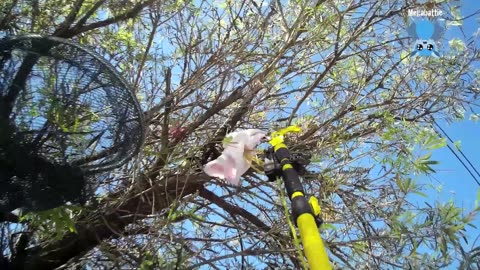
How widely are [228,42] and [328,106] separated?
75 centimetres

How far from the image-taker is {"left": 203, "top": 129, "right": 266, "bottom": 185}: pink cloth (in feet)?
9.05

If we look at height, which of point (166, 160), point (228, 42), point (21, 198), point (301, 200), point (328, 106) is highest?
point (228, 42)

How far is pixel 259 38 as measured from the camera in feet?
11.3

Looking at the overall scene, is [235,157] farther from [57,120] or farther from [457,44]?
[457,44]

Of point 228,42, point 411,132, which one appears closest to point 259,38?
point 228,42

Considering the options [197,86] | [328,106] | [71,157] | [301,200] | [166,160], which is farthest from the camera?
[328,106]

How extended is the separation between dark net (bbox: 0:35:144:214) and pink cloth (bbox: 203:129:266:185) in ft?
1.42

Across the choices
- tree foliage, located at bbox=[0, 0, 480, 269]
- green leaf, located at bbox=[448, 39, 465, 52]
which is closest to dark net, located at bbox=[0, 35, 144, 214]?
tree foliage, located at bbox=[0, 0, 480, 269]

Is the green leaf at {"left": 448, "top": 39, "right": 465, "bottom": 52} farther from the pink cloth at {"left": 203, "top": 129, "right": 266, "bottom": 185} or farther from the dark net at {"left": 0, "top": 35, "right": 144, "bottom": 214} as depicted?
the dark net at {"left": 0, "top": 35, "right": 144, "bottom": 214}

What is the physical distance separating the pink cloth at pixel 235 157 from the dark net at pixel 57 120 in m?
0.43

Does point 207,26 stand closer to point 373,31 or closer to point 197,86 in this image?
point 197,86

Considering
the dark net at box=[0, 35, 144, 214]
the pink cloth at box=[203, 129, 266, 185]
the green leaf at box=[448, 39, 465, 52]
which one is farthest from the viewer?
the green leaf at box=[448, 39, 465, 52]

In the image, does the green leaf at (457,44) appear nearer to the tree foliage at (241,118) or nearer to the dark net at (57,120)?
the tree foliage at (241,118)

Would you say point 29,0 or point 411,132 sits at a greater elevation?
point 29,0
